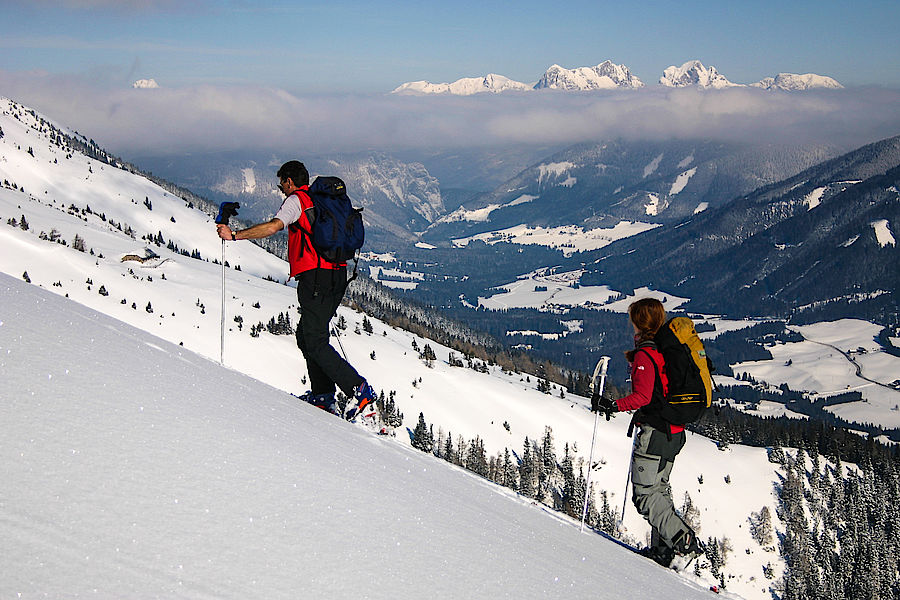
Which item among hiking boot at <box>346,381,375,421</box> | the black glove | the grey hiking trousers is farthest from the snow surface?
hiking boot at <box>346,381,375,421</box>

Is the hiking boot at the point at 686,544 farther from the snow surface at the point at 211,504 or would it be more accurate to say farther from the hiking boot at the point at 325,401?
the hiking boot at the point at 325,401

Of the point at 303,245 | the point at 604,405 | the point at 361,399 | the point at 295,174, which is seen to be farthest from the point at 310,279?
the point at 604,405

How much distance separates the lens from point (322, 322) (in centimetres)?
1022

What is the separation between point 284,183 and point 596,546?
22.5ft

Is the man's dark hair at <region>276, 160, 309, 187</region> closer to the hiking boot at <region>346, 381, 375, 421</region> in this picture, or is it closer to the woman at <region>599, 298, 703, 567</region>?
the hiking boot at <region>346, 381, 375, 421</region>

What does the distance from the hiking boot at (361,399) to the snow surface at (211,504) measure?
2.51m

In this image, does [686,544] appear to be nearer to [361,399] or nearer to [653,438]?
[653,438]

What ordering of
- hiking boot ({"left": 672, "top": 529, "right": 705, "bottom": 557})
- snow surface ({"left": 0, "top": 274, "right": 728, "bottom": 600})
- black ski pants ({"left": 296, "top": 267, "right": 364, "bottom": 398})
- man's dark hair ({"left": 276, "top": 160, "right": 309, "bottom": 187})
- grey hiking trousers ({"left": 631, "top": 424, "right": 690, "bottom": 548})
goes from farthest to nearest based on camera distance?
man's dark hair ({"left": 276, "top": 160, "right": 309, "bottom": 187}) → black ski pants ({"left": 296, "top": 267, "right": 364, "bottom": 398}) → hiking boot ({"left": 672, "top": 529, "right": 705, "bottom": 557}) → grey hiking trousers ({"left": 631, "top": 424, "right": 690, "bottom": 548}) → snow surface ({"left": 0, "top": 274, "right": 728, "bottom": 600})

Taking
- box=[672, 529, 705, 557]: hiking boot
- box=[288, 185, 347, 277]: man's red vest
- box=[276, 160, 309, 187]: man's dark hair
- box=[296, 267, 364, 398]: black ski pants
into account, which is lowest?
box=[672, 529, 705, 557]: hiking boot

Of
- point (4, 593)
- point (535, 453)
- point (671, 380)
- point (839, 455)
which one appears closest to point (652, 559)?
point (671, 380)

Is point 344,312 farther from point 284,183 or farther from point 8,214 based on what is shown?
point 284,183

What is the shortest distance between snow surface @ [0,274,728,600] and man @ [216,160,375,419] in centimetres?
218

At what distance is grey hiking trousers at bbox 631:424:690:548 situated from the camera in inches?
371

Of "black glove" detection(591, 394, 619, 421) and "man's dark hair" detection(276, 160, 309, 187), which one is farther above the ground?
"man's dark hair" detection(276, 160, 309, 187)
